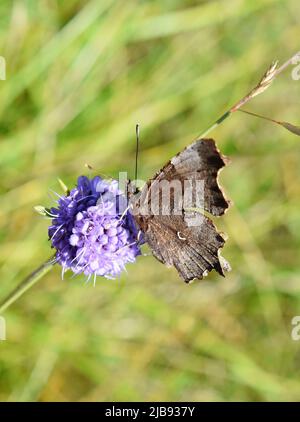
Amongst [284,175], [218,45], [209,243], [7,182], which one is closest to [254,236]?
[284,175]

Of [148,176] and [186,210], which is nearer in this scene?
[186,210]

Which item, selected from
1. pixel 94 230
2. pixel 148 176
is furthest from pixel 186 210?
pixel 148 176

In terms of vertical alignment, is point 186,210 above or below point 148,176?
above

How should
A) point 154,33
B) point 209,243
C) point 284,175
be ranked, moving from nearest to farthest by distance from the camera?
point 209,243
point 154,33
point 284,175

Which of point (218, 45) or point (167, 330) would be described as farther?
point (218, 45)

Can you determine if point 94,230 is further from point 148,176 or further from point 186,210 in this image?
point 148,176

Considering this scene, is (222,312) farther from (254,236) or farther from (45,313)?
(45,313)

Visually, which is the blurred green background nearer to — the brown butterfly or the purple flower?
the purple flower
